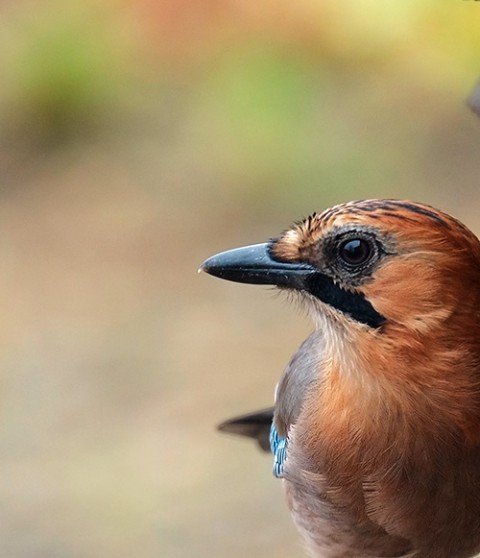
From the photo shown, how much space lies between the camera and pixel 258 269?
5.97ft

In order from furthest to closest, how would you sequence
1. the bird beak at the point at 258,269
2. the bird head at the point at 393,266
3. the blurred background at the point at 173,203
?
the blurred background at the point at 173,203
the bird beak at the point at 258,269
the bird head at the point at 393,266

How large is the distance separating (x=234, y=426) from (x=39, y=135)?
12.5ft

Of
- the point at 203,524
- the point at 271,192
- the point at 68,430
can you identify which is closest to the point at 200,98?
the point at 271,192

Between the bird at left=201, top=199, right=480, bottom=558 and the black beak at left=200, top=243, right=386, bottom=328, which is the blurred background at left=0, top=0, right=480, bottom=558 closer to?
the bird at left=201, top=199, right=480, bottom=558

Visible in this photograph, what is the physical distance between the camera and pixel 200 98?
6.13 m

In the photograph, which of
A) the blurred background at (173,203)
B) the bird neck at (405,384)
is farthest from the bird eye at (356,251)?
the blurred background at (173,203)

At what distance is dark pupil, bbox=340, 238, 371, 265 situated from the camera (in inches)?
66.6

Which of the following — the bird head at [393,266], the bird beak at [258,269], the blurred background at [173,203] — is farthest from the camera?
the blurred background at [173,203]

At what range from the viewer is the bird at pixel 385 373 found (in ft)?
5.49

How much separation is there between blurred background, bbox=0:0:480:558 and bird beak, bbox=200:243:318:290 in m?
2.33

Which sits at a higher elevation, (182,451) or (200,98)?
(200,98)

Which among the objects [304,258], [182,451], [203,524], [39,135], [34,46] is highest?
[34,46]

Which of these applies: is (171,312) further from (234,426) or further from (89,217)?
(234,426)

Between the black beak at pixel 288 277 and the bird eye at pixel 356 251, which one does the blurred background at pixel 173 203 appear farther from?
the bird eye at pixel 356 251
